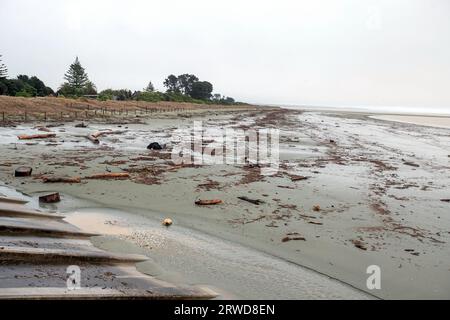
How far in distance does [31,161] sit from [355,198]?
31.3ft

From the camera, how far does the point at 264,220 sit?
6.75m

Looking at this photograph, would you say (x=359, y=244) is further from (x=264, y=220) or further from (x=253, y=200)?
(x=253, y=200)

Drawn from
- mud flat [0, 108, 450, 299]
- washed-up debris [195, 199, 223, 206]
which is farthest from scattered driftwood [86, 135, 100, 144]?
washed-up debris [195, 199, 223, 206]

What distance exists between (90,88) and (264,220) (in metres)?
63.6

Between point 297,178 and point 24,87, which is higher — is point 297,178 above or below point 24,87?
below

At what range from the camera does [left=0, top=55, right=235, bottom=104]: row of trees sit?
48122 millimetres

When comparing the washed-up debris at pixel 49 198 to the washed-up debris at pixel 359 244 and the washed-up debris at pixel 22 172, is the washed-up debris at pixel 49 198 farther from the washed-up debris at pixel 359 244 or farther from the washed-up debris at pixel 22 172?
the washed-up debris at pixel 359 244

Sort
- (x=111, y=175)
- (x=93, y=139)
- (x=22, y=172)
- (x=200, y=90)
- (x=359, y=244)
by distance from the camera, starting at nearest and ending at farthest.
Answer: (x=359, y=244) → (x=22, y=172) → (x=111, y=175) → (x=93, y=139) → (x=200, y=90)

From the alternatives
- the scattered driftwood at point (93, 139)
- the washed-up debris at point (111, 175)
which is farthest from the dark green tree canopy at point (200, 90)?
the washed-up debris at point (111, 175)

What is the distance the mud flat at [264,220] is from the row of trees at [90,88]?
123 feet

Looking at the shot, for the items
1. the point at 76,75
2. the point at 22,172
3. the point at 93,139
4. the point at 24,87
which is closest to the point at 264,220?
the point at 22,172

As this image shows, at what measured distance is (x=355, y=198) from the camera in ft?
28.2
